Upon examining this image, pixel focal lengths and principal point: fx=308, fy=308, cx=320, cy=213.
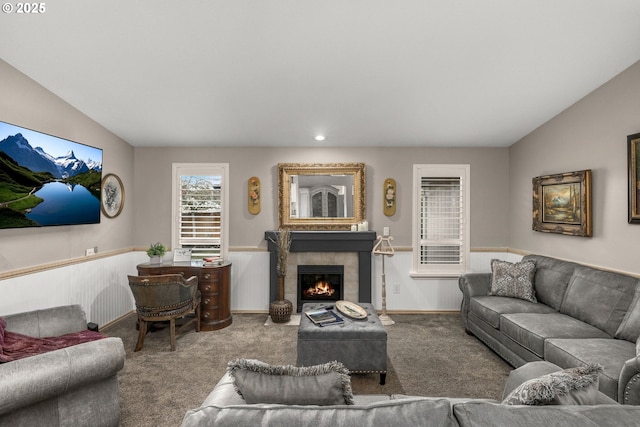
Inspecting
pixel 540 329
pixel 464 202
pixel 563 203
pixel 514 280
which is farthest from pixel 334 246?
pixel 563 203

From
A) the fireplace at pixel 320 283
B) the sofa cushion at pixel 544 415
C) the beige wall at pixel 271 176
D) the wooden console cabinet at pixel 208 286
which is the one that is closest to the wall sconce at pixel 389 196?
the beige wall at pixel 271 176

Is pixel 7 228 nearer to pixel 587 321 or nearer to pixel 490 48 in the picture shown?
pixel 490 48

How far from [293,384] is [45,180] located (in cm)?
326

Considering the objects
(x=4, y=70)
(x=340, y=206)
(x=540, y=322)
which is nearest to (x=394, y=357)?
(x=540, y=322)

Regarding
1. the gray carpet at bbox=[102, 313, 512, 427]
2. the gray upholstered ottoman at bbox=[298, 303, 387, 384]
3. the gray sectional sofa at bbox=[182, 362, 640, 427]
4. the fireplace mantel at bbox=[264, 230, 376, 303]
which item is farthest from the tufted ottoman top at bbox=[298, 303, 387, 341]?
the fireplace mantel at bbox=[264, 230, 376, 303]

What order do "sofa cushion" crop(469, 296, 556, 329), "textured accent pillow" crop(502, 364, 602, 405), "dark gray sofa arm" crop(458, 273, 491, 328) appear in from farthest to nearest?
"dark gray sofa arm" crop(458, 273, 491, 328) < "sofa cushion" crop(469, 296, 556, 329) < "textured accent pillow" crop(502, 364, 602, 405)

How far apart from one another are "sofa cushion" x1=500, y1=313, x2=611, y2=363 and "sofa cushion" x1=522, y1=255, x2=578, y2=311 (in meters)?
0.26

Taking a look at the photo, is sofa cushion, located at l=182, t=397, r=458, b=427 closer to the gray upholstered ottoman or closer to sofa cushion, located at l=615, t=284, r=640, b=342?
the gray upholstered ottoman

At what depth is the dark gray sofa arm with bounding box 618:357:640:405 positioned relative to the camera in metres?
1.84

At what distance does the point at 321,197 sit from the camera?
4750 millimetres

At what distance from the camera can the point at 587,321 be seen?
290 centimetres

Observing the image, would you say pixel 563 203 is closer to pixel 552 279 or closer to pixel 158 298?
pixel 552 279

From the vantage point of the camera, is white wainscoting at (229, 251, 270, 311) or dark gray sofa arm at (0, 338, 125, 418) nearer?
dark gray sofa arm at (0, 338, 125, 418)

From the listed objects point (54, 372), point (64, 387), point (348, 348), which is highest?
point (54, 372)
